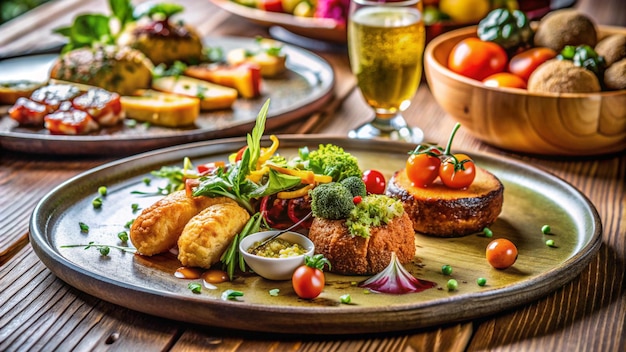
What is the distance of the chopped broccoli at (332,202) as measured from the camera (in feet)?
7.86

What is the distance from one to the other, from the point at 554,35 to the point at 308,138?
1.30 m

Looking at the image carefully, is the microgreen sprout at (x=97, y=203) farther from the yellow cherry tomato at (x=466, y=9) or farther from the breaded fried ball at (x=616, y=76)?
the yellow cherry tomato at (x=466, y=9)

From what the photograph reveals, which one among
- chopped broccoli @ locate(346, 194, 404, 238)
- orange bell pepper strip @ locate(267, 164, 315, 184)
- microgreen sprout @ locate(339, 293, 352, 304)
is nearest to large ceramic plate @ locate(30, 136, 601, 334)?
microgreen sprout @ locate(339, 293, 352, 304)

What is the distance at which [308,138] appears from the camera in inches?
133

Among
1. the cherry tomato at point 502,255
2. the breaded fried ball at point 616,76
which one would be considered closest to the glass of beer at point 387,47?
the breaded fried ball at point 616,76

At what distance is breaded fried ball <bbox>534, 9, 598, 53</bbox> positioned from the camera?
3682 mm

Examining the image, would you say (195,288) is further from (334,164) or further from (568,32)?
(568,32)

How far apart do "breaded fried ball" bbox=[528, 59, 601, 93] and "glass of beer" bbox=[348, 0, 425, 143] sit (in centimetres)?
57

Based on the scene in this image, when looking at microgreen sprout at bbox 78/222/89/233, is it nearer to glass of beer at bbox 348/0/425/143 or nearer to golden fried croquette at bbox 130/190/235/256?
golden fried croquette at bbox 130/190/235/256

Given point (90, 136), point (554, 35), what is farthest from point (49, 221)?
point (554, 35)

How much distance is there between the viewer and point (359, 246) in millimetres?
2359

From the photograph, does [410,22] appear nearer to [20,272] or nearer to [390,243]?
[390,243]

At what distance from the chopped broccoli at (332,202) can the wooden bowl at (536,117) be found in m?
1.20

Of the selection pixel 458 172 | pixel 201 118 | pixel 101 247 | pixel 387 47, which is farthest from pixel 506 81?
pixel 101 247
